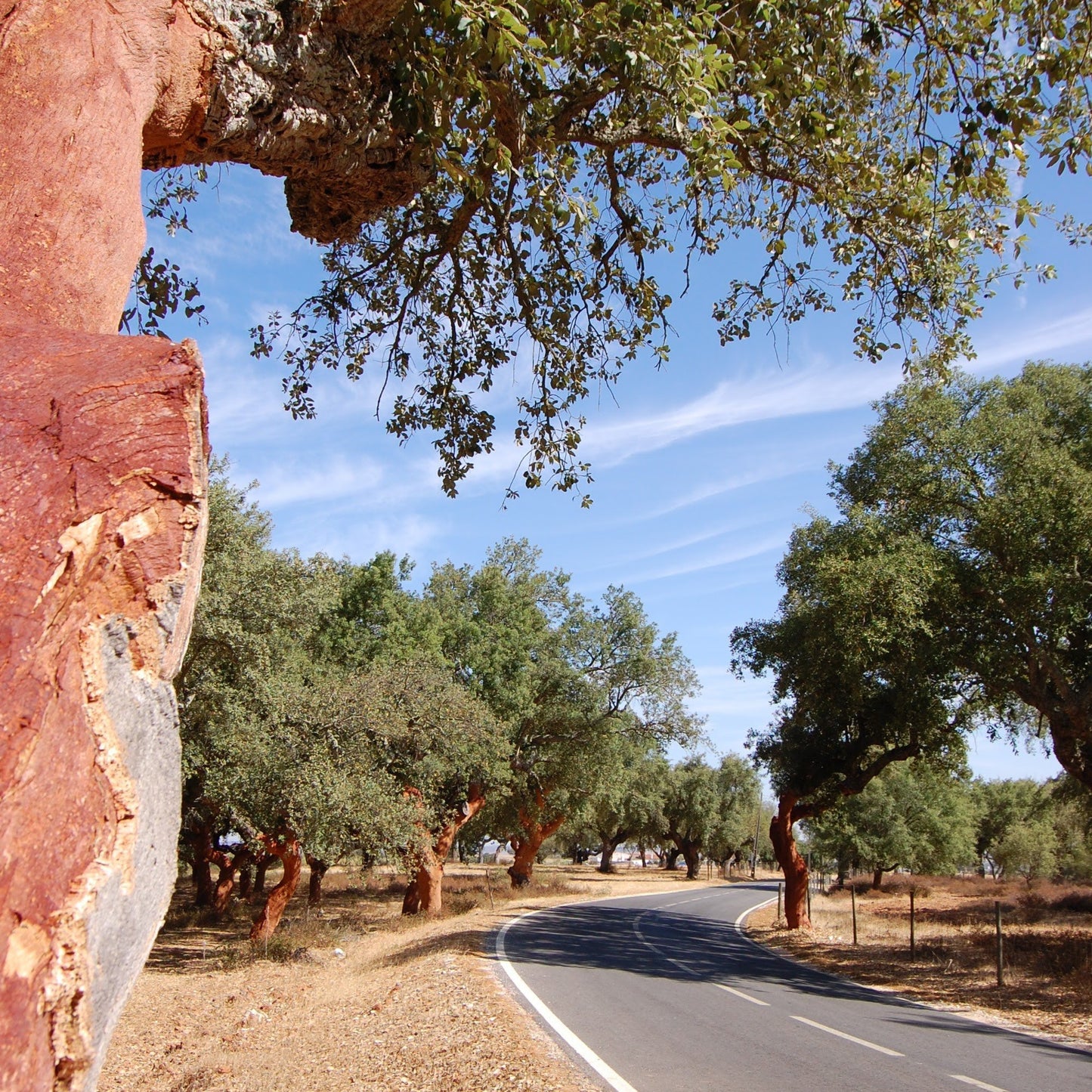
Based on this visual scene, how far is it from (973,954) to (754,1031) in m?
10.7

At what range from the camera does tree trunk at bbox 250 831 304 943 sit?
19.8 meters

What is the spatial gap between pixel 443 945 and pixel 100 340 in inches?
708

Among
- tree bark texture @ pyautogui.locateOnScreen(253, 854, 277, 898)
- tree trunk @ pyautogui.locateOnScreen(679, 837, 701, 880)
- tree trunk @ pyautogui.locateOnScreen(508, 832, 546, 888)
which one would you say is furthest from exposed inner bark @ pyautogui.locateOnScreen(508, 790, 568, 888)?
tree trunk @ pyautogui.locateOnScreen(679, 837, 701, 880)

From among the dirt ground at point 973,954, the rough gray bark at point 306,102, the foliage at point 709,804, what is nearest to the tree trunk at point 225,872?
the dirt ground at point 973,954

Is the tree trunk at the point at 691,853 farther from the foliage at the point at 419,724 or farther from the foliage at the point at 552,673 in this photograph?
the foliage at the point at 419,724

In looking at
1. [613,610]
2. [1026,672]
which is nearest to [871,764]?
[1026,672]

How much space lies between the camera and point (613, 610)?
118 ft

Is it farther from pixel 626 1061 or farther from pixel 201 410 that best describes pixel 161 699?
pixel 626 1061

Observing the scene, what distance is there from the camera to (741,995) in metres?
13.4

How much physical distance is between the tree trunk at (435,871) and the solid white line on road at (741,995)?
40.5 ft

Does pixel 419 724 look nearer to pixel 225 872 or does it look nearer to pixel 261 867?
pixel 225 872

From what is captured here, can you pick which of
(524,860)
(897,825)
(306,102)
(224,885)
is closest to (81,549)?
(306,102)

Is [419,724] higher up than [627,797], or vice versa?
[419,724]

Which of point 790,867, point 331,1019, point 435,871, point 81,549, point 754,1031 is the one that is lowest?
point 435,871
